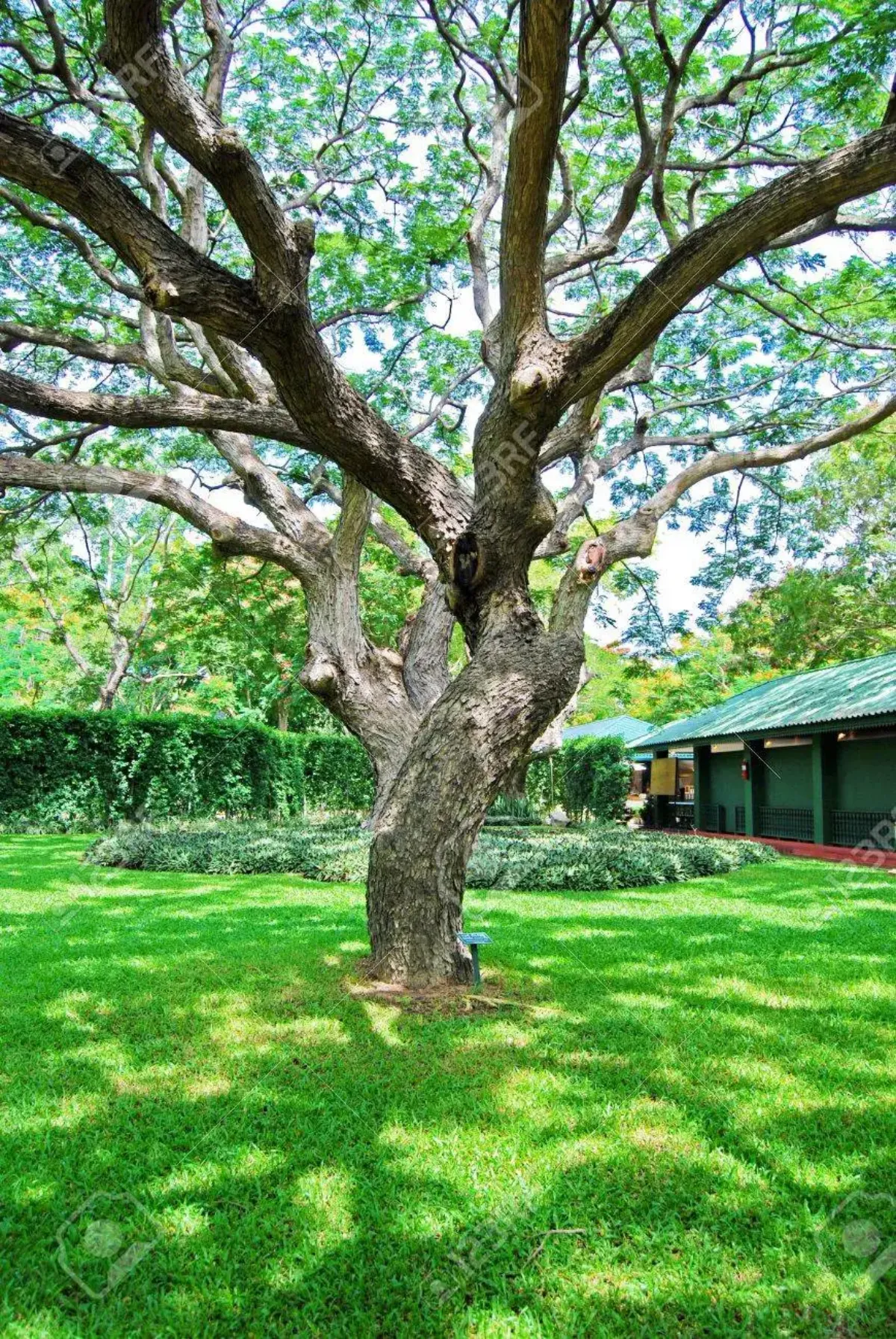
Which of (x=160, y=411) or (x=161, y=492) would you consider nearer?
(x=160, y=411)

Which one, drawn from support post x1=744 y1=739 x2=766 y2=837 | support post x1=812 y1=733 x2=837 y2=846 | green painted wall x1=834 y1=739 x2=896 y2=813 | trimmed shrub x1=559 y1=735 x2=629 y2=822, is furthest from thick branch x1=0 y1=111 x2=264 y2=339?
trimmed shrub x1=559 y1=735 x2=629 y2=822

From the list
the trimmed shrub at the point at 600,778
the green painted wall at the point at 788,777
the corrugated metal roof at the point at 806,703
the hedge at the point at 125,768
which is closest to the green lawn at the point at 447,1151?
the corrugated metal roof at the point at 806,703

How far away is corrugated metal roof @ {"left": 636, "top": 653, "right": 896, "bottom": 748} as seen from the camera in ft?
44.6

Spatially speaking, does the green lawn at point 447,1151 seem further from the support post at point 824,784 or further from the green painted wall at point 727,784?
the green painted wall at point 727,784

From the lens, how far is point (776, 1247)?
2211mm

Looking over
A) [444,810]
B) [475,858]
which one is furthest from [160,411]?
[475,858]

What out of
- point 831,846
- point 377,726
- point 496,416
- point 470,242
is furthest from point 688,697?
point 496,416

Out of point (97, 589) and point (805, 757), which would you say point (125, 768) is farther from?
point (805, 757)

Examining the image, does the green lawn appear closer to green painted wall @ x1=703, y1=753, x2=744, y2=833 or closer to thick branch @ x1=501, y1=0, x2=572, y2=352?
thick branch @ x1=501, y1=0, x2=572, y2=352

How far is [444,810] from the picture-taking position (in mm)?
4699

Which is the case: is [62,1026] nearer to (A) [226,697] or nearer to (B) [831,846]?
(B) [831,846]

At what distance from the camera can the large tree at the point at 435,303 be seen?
4.06 m

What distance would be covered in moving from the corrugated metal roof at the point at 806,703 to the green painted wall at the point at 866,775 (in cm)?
108

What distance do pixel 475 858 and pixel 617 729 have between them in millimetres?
19075
